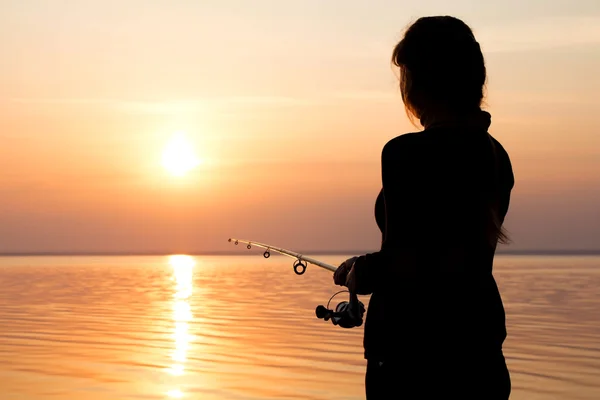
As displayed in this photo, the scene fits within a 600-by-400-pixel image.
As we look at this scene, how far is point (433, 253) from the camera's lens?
2.57m

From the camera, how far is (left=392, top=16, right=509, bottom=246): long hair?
108 inches

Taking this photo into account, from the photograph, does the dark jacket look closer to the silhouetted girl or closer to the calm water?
the silhouetted girl

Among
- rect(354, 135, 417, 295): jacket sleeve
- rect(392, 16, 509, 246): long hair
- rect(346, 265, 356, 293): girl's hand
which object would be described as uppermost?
rect(392, 16, 509, 246): long hair

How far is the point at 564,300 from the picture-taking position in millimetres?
28812

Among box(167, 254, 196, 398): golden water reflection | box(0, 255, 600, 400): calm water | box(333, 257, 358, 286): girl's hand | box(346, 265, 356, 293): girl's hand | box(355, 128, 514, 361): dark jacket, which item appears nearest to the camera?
box(355, 128, 514, 361): dark jacket

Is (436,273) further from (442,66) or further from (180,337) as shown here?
(180,337)

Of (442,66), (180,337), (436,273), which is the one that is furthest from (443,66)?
(180,337)

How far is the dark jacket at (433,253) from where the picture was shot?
2.57 meters

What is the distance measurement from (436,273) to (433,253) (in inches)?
2.1

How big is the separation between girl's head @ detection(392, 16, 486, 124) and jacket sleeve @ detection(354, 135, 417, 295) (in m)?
0.22

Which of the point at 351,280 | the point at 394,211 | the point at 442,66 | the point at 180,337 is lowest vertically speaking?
the point at 180,337

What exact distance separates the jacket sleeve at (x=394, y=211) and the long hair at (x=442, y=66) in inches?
8.7

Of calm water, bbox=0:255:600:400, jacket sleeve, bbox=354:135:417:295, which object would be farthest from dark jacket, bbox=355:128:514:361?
calm water, bbox=0:255:600:400

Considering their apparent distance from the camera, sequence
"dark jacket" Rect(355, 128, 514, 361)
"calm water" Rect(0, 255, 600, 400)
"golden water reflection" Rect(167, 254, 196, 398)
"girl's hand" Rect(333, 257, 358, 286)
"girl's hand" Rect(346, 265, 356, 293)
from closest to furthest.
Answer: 1. "dark jacket" Rect(355, 128, 514, 361)
2. "girl's hand" Rect(346, 265, 356, 293)
3. "girl's hand" Rect(333, 257, 358, 286)
4. "calm water" Rect(0, 255, 600, 400)
5. "golden water reflection" Rect(167, 254, 196, 398)
